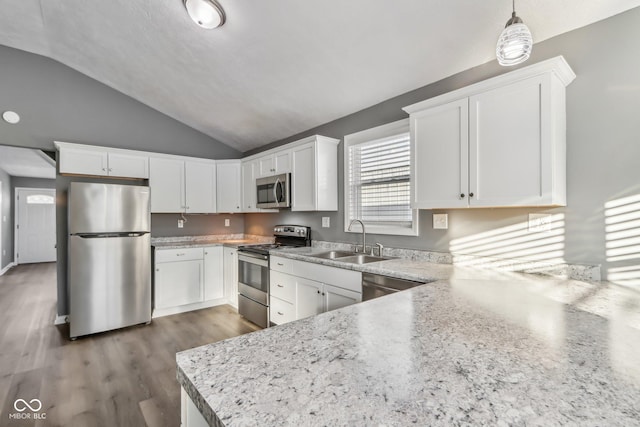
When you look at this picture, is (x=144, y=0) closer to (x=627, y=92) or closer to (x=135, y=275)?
(x=135, y=275)

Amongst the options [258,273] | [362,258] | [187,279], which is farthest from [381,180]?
[187,279]

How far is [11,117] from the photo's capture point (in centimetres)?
343

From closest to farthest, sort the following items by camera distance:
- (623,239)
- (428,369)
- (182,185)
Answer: (428,369)
(623,239)
(182,185)

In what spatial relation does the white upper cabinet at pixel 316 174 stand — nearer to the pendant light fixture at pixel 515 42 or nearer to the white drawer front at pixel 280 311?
the white drawer front at pixel 280 311

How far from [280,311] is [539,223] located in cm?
236

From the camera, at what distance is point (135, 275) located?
3.46 metres

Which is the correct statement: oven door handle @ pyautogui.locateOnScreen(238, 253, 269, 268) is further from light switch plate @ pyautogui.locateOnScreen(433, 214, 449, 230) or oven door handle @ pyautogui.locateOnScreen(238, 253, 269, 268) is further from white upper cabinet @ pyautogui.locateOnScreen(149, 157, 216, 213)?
light switch plate @ pyautogui.locateOnScreen(433, 214, 449, 230)

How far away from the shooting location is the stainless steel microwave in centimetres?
357

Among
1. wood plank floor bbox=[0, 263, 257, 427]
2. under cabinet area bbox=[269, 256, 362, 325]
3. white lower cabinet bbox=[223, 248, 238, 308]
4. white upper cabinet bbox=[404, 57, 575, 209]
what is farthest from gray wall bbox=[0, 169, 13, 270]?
white upper cabinet bbox=[404, 57, 575, 209]

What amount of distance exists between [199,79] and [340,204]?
2082 millimetres

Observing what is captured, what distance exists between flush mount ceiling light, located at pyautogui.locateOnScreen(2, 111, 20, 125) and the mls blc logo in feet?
9.99

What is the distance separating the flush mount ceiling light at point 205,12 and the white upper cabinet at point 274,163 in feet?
4.88

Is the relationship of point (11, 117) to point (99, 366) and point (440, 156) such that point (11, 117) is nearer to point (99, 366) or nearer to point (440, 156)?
point (99, 366)

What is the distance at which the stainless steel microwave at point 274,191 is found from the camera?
11.7ft
